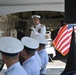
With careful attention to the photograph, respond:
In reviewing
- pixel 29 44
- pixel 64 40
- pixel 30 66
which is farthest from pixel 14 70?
pixel 64 40

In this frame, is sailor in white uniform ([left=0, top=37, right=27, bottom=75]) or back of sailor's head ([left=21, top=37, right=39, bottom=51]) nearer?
sailor in white uniform ([left=0, top=37, right=27, bottom=75])

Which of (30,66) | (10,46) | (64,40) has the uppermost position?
(10,46)

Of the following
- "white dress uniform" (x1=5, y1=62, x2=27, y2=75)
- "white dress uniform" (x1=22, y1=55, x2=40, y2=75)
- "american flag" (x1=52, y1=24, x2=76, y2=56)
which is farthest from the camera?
"american flag" (x1=52, y1=24, x2=76, y2=56)

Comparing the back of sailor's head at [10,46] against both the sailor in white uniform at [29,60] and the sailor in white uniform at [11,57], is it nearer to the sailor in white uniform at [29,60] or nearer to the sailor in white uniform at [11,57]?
the sailor in white uniform at [11,57]

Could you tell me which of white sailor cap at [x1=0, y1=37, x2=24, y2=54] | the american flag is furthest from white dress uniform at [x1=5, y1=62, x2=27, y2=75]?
the american flag

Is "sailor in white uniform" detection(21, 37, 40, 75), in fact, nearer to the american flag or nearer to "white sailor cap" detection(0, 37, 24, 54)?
"white sailor cap" detection(0, 37, 24, 54)

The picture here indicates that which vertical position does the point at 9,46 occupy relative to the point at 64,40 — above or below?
above

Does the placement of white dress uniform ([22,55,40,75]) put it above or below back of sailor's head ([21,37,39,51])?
Result: below

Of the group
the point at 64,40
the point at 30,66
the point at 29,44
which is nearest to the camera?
the point at 30,66

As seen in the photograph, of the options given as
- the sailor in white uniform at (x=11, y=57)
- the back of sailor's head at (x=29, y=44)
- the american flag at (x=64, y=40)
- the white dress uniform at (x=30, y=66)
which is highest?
the sailor in white uniform at (x=11, y=57)

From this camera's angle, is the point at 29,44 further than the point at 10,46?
Yes

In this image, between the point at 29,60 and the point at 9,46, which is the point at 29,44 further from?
the point at 9,46

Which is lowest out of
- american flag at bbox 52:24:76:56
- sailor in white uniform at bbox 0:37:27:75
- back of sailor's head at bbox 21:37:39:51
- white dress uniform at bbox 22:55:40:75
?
american flag at bbox 52:24:76:56

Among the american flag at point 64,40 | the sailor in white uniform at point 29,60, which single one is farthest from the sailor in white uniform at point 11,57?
the american flag at point 64,40
